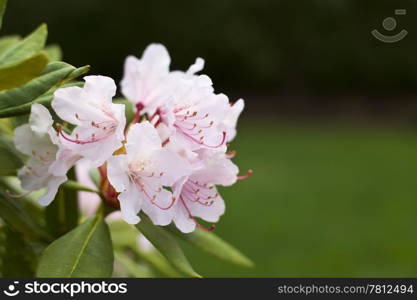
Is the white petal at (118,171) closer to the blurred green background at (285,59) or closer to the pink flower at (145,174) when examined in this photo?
the pink flower at (145,174)

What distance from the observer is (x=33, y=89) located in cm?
67

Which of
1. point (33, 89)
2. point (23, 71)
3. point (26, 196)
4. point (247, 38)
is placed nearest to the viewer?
point (23, 71)

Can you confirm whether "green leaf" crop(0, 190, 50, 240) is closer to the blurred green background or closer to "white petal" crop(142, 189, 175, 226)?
"white petal" crop(142, 189, 175, 226)

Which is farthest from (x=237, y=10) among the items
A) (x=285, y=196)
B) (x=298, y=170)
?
(x=285, y=196)

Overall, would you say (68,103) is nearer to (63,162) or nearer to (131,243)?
(63,162)

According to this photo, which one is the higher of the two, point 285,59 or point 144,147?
point 285,59

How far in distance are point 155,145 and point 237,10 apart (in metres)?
9.96

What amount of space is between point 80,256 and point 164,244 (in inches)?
3.2

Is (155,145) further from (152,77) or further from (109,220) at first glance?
(109,220)

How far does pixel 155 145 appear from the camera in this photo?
26.9 inches

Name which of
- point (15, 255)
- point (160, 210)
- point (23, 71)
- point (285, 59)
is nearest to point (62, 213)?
point (15, 255)

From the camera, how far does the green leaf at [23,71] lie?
21.5 inches

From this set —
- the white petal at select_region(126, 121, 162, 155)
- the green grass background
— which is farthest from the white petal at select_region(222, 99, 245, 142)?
the green grass background

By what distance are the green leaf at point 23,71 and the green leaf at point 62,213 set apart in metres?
0.24
